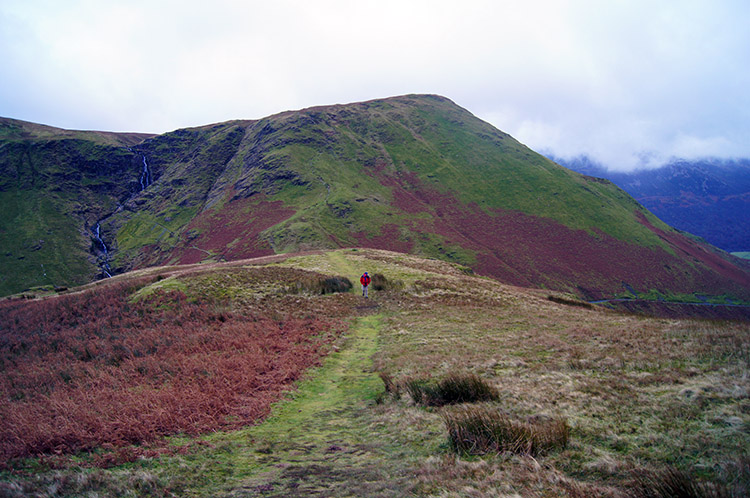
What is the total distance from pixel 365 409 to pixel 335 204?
94.1 metres

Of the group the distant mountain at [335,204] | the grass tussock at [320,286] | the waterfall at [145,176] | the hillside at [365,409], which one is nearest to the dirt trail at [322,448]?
the hillside at [365,409]

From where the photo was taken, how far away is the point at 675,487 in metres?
4.45

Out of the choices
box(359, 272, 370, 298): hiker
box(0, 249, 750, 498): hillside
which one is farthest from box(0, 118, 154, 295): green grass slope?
box(0, 249, 750, 498): hillside

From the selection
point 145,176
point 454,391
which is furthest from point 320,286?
point 145,176

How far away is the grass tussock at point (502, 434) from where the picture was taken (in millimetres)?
6617

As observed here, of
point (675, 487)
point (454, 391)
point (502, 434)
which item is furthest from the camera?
point (454, 391)

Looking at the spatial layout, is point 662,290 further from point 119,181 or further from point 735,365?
point 119,181

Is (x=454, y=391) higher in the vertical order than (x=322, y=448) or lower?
higher

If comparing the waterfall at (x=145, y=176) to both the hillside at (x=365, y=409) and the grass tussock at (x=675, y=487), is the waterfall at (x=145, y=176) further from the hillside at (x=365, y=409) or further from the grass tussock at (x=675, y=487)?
the grass tussock at (x=675, y=487)

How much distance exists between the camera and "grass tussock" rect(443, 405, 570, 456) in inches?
261

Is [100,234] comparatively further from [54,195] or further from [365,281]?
[365,281]

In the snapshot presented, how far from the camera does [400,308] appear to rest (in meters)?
27.9

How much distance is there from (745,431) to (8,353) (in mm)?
28190

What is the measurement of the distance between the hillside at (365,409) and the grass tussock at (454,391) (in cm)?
10
